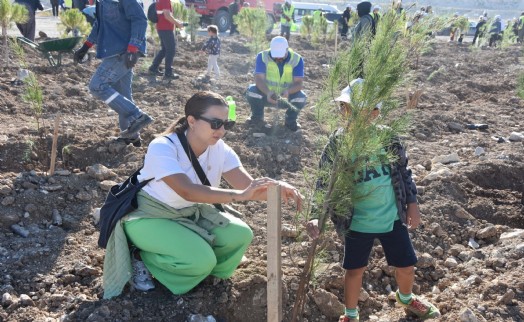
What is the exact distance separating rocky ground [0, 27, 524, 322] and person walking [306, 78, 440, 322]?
180 millimetres

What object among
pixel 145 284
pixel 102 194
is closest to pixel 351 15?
pixel 102 194

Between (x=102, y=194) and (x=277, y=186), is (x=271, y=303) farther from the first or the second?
(x=102, y=194)

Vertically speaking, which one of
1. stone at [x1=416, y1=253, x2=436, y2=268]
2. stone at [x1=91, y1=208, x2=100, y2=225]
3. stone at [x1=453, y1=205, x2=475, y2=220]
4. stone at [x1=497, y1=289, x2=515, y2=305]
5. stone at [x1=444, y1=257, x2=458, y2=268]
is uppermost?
stone at [x1=497, y1=289, x2=515, y2=305]

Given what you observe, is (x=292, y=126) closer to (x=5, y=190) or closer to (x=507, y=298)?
(x=5, y=190)

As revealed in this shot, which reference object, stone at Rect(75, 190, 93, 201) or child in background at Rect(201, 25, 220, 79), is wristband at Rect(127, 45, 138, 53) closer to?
stone at Rect(75, 190, 93, 201)

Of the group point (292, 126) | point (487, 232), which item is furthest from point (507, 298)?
point (292, 126)

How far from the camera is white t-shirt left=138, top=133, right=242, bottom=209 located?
300 cm

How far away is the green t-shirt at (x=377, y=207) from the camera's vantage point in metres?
3.05

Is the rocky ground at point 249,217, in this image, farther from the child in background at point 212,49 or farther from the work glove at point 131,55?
the child in background at point 212,49

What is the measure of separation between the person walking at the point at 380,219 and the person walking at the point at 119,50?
9.50 feet

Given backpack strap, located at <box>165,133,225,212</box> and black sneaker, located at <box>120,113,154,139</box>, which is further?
black sneaker, located at <box>120,113,154,139</box>

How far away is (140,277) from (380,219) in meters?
1.33

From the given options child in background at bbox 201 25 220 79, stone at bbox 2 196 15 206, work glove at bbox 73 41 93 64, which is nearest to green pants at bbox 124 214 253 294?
stone at bbox 2 196 15 206

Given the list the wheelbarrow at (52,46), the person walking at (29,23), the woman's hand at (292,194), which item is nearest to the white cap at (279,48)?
the wheelbarrow at (52,46)
